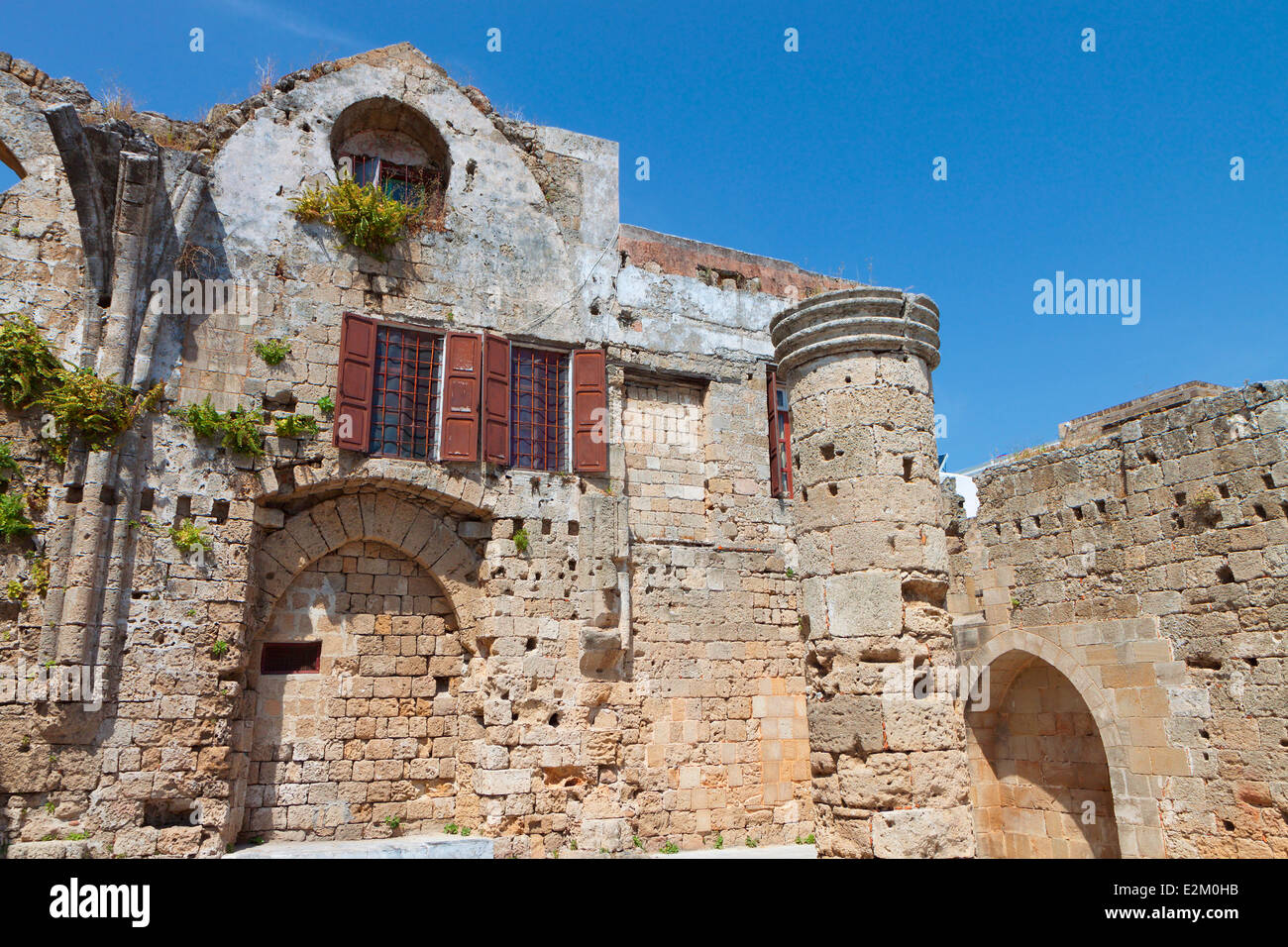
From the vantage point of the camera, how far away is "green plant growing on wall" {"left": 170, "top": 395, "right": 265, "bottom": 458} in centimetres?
1017

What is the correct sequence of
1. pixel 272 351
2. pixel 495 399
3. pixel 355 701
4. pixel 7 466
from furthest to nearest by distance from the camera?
pixel 495 399 → pixel 272 351 → pixel 355 701 → pixel 7 466

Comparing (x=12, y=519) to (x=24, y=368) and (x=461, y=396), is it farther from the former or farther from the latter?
(x=461, y=396)

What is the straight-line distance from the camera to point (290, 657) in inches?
417

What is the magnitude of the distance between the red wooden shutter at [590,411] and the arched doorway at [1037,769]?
5977 mm

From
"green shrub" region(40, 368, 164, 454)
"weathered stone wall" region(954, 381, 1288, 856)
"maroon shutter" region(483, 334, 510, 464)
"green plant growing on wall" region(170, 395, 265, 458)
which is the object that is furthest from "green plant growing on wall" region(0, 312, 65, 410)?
"weathered stone wall" region(954, 381, 1288, 856)

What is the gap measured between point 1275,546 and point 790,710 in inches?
233

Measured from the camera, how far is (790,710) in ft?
41.6

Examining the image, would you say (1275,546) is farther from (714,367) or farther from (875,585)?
(714,367)

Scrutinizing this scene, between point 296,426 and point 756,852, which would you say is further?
point 756,852

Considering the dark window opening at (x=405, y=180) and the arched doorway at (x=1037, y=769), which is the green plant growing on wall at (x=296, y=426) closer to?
Answer: the dark window opening at (x=405, y=180)

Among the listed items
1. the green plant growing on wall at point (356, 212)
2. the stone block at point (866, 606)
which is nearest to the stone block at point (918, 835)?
the stone block at point (866, 606)

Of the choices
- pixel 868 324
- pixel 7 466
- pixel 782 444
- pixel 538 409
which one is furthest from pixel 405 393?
pixel 868 324

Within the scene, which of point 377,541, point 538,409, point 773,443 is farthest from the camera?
point 773,443

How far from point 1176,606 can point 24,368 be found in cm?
1249
